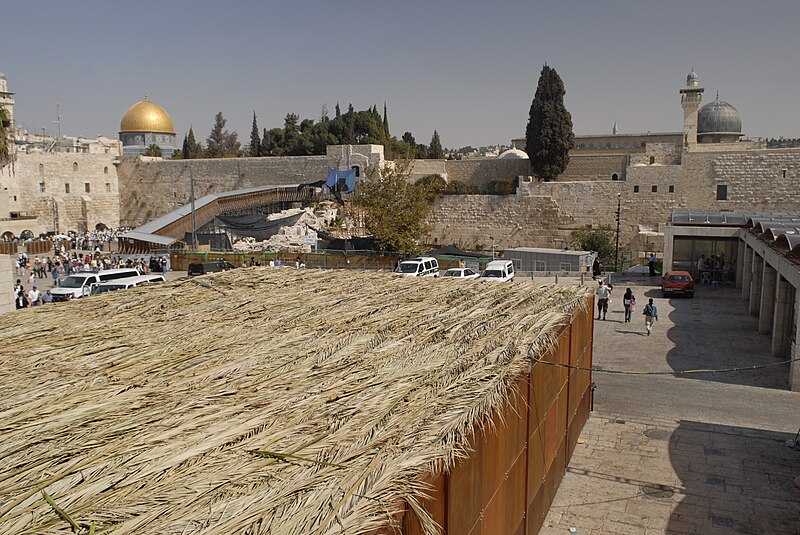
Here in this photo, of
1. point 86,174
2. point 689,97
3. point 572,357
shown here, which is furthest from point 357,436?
point 86,174

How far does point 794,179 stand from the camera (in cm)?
3225

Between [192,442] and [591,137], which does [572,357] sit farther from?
[591,137]

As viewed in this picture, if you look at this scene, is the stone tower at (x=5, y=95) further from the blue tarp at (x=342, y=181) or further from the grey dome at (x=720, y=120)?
the grey dome at (x=720, y=120)

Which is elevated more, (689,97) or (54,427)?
(689,97)

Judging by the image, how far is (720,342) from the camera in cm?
1469

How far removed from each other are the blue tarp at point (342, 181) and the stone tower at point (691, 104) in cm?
2174

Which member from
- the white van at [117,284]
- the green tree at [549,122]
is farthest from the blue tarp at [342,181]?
the white van at [117,284]

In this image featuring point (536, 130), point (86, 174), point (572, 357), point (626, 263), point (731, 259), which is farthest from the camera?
point (86, 174)

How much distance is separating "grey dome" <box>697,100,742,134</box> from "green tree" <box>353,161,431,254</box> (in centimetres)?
2974

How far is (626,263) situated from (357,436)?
101 feet

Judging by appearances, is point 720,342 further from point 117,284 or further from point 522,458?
point 117,284

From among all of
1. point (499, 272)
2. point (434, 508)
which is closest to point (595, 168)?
point (499, 272)

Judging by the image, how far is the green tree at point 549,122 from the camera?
122 ft

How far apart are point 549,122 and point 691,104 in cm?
1145
